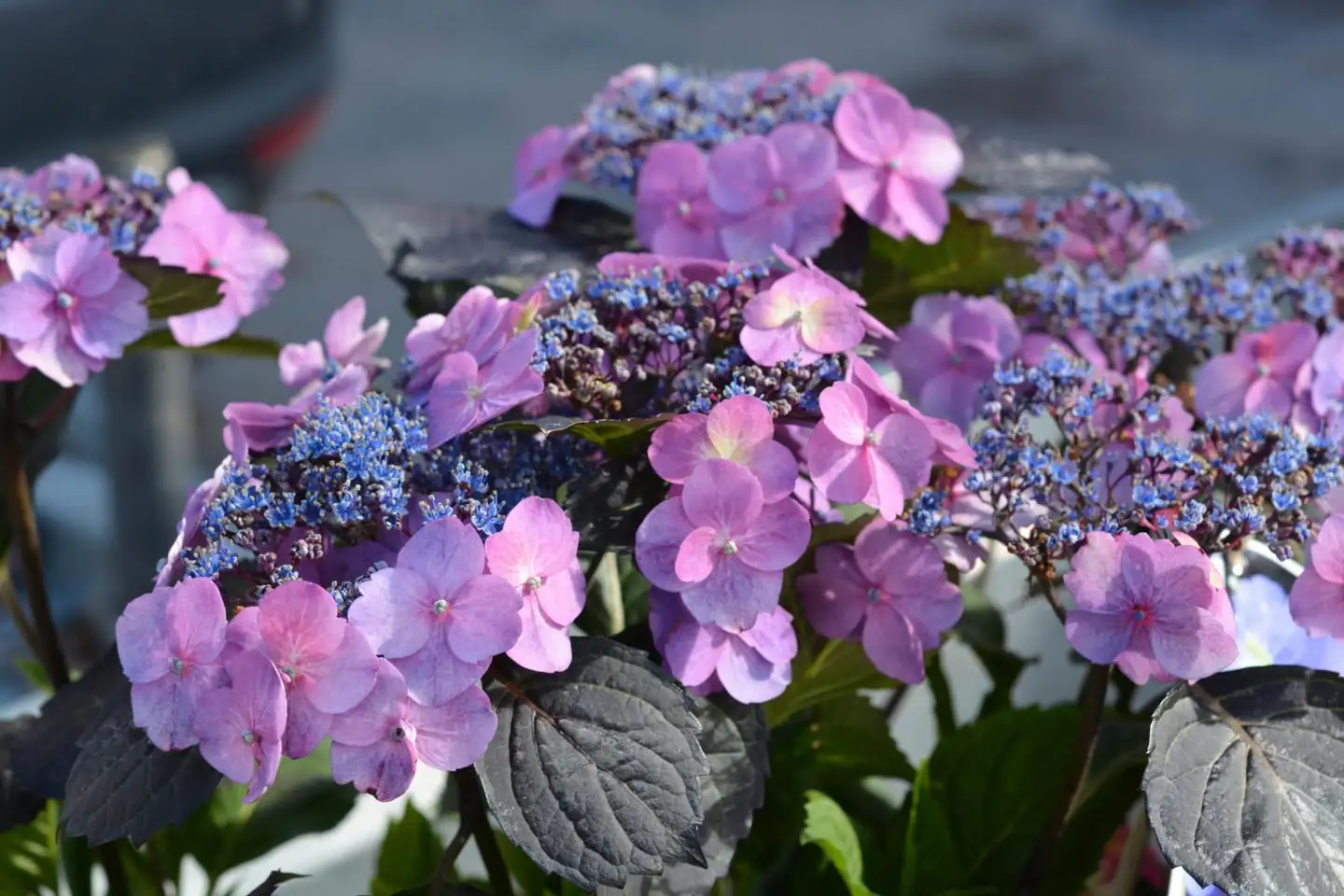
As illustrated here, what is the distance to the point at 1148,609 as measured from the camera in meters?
0.54

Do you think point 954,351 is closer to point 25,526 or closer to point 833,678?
point 833,678

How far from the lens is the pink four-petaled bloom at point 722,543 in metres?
0.53

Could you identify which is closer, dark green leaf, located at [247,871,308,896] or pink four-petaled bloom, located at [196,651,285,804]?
pink four-petaled bloom, located at [196,651,285,804]

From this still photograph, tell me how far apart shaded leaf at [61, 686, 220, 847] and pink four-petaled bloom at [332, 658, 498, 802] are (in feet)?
0.23

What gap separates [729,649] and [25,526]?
0.36m

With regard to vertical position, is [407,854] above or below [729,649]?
below

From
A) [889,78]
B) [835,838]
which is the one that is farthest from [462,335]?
[889,78]

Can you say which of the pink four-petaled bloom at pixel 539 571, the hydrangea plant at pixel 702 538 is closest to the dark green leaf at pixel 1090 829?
the hydrangea plant at pixel 702 538

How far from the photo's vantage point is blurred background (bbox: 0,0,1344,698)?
1.63m

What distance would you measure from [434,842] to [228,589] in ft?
1.08

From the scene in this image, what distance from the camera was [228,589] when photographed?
0.55 metres

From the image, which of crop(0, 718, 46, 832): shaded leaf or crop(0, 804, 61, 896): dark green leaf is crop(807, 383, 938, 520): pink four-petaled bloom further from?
crop(0, 804, 61, 896): dark green leaf

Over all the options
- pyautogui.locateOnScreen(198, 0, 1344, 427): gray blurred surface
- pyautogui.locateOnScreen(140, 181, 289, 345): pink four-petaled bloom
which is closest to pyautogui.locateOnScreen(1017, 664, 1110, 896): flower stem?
pyautogui.locateOnScreen(140, 181, 289, 345): pink four-petaled bloom

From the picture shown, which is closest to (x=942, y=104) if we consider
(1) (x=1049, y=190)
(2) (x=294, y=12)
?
(2) (x=294, y=12)
